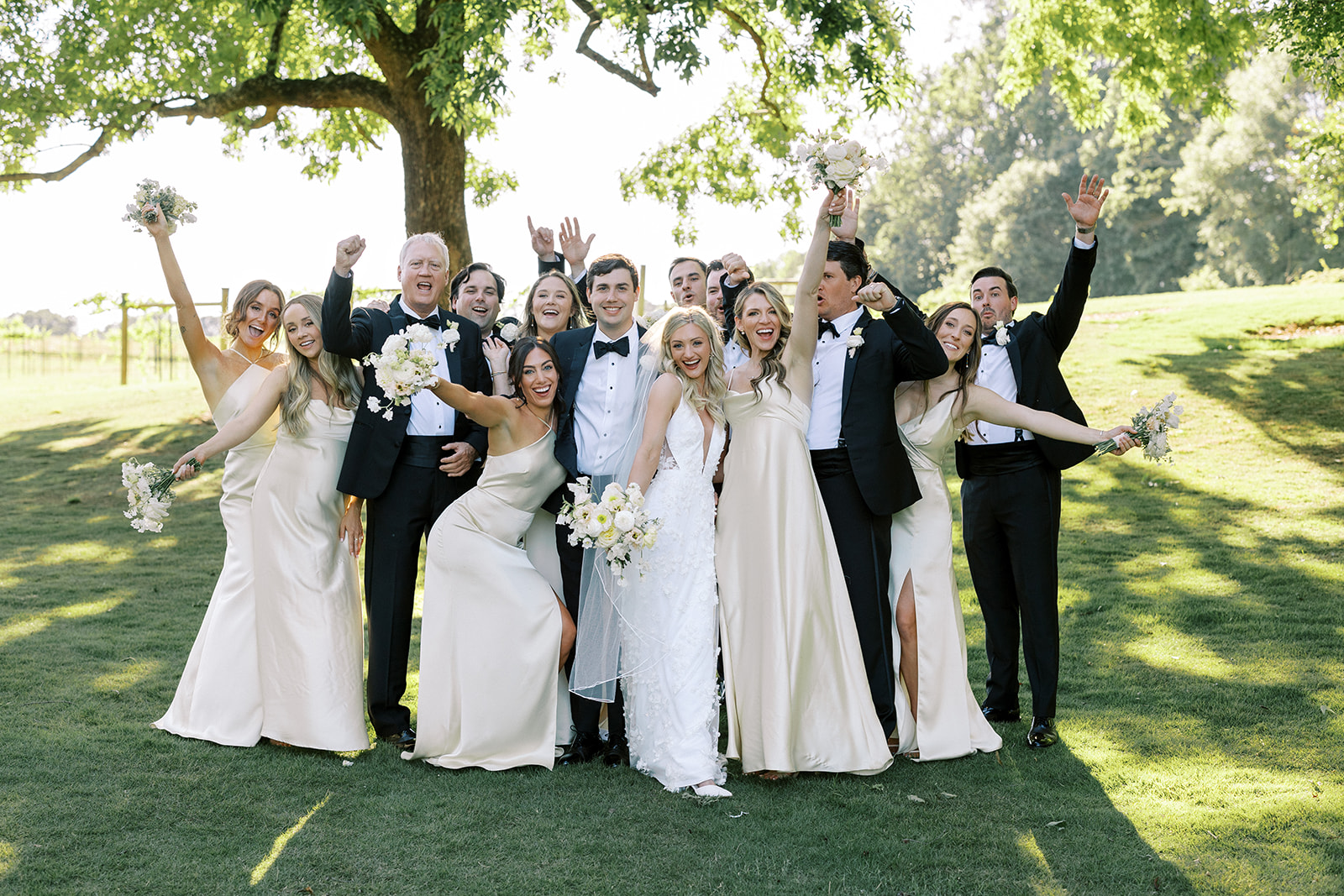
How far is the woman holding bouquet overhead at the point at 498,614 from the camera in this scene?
5.19m

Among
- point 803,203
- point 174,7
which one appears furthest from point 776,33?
point 174,7

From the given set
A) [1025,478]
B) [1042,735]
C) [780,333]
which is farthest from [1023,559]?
[780,333]

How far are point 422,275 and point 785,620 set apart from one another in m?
2.54

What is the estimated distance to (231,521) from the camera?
5.80 m

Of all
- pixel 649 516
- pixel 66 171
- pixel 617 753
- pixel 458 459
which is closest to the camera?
pixel 649 516

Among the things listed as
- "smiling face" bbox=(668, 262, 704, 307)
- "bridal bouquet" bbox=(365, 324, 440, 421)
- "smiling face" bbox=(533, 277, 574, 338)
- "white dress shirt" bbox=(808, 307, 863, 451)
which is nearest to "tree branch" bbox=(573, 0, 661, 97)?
"smiling face" bbox=(668, 262, 704, 307)

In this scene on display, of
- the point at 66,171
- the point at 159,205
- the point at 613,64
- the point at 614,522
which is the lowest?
the point at 614,522

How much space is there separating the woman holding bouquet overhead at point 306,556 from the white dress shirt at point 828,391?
244 centimetres

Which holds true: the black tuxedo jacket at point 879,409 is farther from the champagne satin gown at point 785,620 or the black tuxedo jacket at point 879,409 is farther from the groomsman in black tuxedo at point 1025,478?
the groomsman in black tuxedo at point 1025,478

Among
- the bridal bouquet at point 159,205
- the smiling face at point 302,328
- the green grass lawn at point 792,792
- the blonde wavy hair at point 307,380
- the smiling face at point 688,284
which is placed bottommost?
the green grass lawn at point 792,792

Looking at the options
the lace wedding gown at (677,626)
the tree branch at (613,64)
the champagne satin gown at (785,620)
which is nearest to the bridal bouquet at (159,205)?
the lace wedding gown at (677,626)

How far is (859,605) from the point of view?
526 centimetres

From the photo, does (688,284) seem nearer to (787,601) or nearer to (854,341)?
(854,341)

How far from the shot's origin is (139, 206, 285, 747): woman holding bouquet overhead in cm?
556
